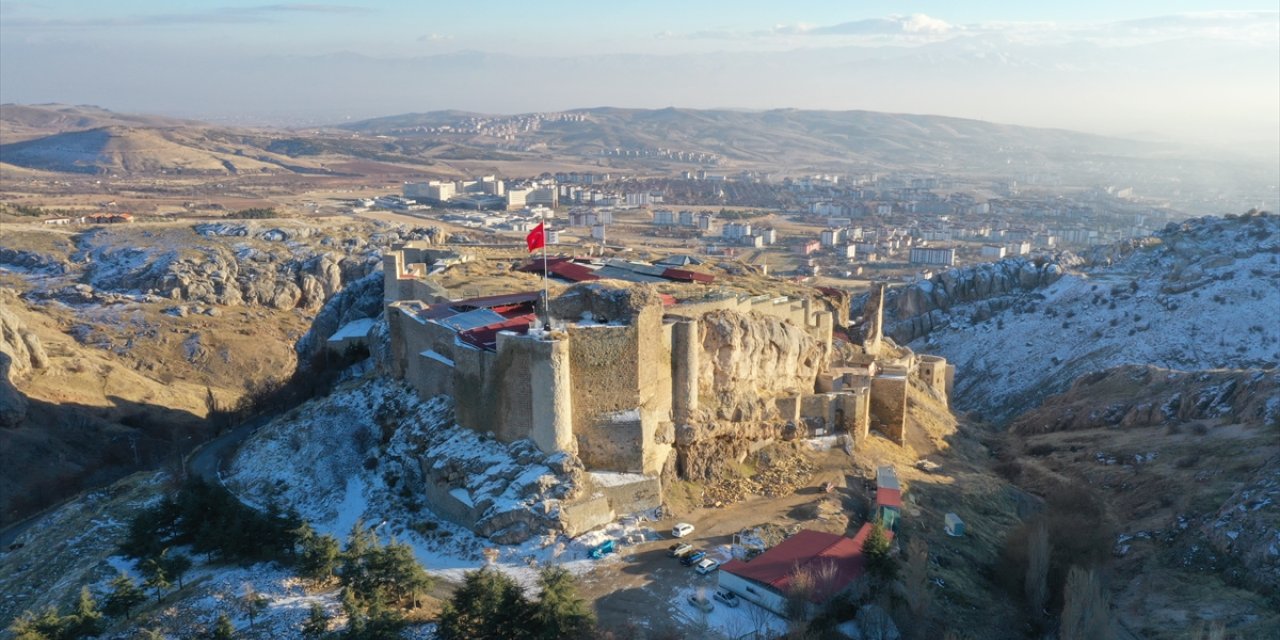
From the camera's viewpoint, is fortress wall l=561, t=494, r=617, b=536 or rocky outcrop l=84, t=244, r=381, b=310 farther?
rocky outcrop l=84, t=244, r=381, b=310

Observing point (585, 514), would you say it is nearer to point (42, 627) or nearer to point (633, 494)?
point (633, 494)

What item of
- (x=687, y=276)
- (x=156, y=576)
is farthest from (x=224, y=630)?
(x=687, y=276)

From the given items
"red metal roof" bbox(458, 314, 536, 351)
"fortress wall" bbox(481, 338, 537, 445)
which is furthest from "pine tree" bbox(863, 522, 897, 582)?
"red metal roof" bbox(458, 314, 536, 351)

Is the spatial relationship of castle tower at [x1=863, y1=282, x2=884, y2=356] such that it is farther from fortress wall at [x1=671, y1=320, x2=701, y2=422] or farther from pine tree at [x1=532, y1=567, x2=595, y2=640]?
pine tree at [x1=532, y1=567, x2=595, y2=640]

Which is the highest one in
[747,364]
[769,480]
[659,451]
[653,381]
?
[653,381]

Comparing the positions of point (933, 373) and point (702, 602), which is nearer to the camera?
point (702, 602)

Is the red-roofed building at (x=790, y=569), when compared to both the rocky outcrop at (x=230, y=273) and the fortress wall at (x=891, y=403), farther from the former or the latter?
the rocky outcrop at (x=230, y=273)
